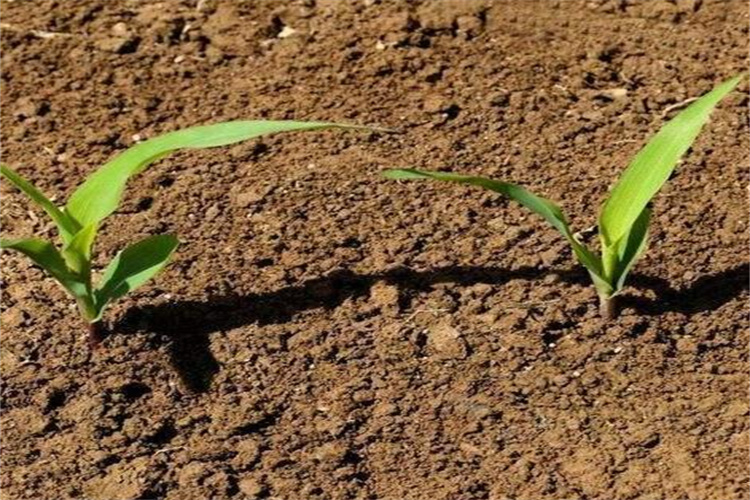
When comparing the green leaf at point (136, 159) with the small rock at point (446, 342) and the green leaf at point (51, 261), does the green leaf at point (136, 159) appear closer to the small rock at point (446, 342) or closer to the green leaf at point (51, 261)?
the green leaf at point (51, 261)

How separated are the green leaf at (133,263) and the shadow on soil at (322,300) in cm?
12

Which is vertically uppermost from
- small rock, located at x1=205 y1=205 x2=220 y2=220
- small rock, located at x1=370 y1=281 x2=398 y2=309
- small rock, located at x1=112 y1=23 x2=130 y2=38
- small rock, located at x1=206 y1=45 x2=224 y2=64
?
small rock, located at x1=112 y1=23 x2=130 y2=38

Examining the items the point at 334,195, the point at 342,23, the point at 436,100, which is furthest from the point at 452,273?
the point at 342,23

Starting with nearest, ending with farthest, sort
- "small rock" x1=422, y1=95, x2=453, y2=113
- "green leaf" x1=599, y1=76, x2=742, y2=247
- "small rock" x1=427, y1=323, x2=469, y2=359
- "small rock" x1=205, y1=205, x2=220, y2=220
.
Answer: "green leaf" x1=599, y1=76, x2=742, y2=247 → "small rock" x1=427, y1=323, x2=469, y2=359 → "small rock" x1=205, y1=205, x2=220, y2=220 → "small rock" x1=422, y1=95, x2=453, y2=113

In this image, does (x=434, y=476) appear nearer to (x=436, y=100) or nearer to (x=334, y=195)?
(x=334, y=195)

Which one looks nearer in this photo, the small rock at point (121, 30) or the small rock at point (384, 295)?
the small rock at point (384, 295)

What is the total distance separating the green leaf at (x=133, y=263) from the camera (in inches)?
113

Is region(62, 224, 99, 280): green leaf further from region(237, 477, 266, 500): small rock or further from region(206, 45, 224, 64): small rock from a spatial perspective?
region(206, 45, 224, 64): small rock

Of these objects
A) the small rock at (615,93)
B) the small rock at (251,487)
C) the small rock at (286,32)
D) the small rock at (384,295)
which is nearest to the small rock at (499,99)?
the small rock at (615,93)

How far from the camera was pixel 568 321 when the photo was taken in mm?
2947

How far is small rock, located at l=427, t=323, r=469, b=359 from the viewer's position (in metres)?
2.89

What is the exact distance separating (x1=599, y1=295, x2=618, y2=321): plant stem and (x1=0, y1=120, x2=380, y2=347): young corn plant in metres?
0.63

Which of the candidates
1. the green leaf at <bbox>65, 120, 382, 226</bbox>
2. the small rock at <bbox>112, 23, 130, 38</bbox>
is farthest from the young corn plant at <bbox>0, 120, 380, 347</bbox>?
the small rock at <bbox>112, 23, 130, 38</bbox>

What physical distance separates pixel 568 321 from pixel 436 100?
0.75 meters
